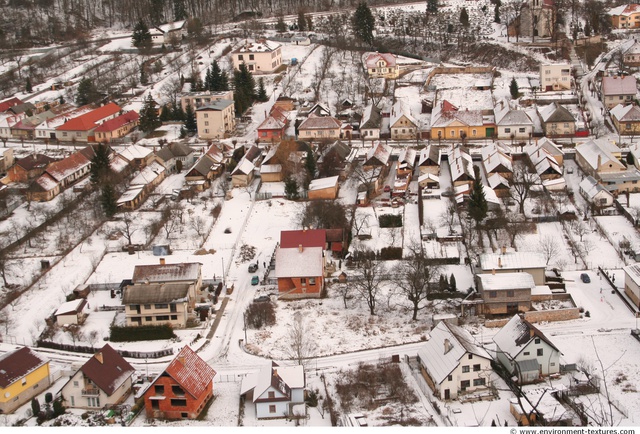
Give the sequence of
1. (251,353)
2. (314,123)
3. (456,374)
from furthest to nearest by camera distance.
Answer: (314,123) → (251,353) → (456,374)

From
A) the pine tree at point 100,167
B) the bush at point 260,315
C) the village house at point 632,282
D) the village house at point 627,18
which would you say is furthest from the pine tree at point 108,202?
the village house at point 627,18

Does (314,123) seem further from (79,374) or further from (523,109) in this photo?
(79,374)

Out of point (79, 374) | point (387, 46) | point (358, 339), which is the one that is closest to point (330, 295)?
point (358, 339)

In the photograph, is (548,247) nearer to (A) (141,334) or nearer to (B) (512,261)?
(B) (512,261)

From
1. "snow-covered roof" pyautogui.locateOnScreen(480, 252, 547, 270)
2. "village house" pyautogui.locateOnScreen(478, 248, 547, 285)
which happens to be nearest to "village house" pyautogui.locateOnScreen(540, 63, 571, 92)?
"snow-covered roof" pyautogui.locateOnScreen(480, 252, 547, 270)

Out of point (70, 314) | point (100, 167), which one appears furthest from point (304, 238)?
point (100, 167)

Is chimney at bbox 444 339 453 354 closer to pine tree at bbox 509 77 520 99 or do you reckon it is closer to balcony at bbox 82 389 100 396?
balcony at bbox 82 389 100 396

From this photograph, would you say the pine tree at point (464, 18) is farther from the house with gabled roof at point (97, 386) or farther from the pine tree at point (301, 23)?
the house with gabled roof at point (97, 386)
